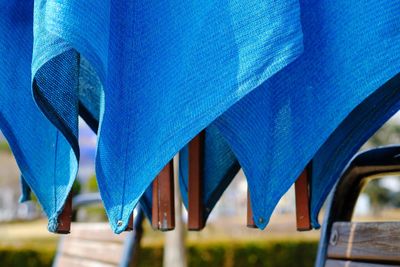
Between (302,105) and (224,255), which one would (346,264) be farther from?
(224,255)

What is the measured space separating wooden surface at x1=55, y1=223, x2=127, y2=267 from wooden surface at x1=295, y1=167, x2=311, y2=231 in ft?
2.45

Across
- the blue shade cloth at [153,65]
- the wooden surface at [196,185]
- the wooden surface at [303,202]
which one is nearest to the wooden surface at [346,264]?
the wooden surface at [303,202]

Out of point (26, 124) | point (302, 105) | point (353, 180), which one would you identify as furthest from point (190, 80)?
point (353, 180)

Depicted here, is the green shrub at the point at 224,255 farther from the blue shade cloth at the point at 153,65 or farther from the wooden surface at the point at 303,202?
the blue shade cloth at the point at 153,65

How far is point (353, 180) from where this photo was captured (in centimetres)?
118

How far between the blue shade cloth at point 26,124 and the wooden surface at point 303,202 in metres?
0.39

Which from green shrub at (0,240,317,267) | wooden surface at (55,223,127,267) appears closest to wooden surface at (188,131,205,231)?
wooden surface at (55,223,127,267)

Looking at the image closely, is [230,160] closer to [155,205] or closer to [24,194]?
Result: [155,205]

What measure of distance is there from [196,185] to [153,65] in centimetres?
38

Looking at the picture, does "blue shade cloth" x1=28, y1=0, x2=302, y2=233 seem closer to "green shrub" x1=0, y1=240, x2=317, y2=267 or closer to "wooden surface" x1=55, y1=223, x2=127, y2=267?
"wooden surface" x1=55, y1=223, x2=127, y2=267

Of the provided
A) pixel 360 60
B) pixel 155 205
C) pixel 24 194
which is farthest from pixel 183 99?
pixel 24 194

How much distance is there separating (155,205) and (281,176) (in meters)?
0.29

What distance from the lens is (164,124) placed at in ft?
2.53

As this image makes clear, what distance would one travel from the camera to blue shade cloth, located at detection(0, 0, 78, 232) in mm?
940
